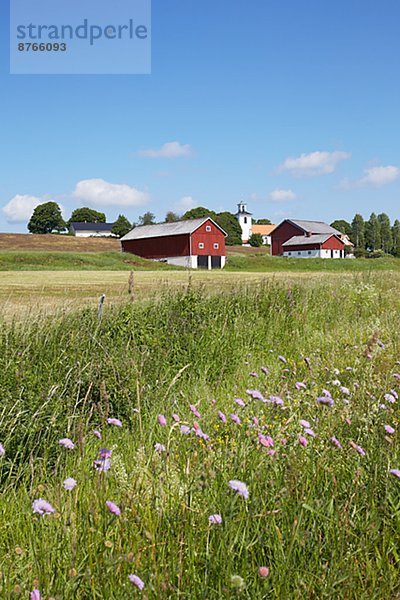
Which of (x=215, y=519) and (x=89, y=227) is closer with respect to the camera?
(x=215, y=519)

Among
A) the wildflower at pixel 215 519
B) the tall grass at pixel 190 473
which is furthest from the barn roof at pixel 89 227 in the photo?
the wildflower at pixel 215 519

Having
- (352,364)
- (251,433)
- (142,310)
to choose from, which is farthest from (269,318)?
(251,433)

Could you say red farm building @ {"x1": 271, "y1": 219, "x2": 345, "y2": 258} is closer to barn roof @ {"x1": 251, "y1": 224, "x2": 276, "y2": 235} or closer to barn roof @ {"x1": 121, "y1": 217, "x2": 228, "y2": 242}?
barn roof @ {"x1": 121, "y1": 217, "x2": 228, "y2": 242}

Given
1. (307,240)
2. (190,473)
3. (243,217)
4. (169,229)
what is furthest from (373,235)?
(190,473)

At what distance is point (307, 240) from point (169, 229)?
26675 millimetres

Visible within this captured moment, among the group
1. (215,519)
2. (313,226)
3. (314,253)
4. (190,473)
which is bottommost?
(190,473)

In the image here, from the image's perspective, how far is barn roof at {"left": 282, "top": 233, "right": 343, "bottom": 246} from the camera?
84.8m

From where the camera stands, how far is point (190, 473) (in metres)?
2.61

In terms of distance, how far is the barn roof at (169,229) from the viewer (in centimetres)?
6594

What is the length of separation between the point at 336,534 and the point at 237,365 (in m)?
4.28

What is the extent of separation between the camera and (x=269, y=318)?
886cm

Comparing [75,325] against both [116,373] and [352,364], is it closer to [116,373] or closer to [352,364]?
[116,373]

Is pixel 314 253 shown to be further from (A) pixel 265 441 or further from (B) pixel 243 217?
(A) pixel 265 441

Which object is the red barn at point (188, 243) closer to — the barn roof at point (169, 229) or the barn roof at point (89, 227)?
the barn roof at point (169, 229)
